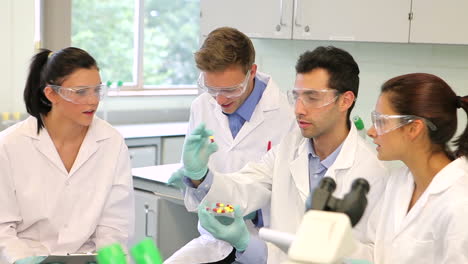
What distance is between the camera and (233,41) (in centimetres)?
253

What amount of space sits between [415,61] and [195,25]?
255 cm

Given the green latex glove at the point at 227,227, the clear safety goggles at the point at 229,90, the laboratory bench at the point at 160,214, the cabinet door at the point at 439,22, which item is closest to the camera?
the green latex glove at the point at 227,227

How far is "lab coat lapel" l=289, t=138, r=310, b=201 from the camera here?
2182 millimetres

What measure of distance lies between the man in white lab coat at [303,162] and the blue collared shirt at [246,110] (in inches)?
12.7

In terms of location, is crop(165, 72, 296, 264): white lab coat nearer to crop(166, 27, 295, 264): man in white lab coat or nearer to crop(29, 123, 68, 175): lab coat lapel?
crop(166, 27, 295, 264): man in white lab coat

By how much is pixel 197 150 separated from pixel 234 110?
1.61 feet

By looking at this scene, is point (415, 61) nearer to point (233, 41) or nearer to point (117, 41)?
point (233, 41)

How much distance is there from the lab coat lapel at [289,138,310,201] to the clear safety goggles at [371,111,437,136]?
14.8 inches

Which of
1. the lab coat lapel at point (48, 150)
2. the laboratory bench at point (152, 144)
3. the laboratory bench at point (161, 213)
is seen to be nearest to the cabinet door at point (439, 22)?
the laboratory bench at point (161, 213)

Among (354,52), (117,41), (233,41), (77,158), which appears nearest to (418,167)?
(233,41)

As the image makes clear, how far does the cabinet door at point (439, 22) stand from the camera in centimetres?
295

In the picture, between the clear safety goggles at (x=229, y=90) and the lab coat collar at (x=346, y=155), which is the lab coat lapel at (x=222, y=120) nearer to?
the clear safety goggles at (x=229, y=90)

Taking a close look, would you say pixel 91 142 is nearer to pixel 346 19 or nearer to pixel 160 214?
pixel 160 214

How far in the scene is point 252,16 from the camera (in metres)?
3.75
